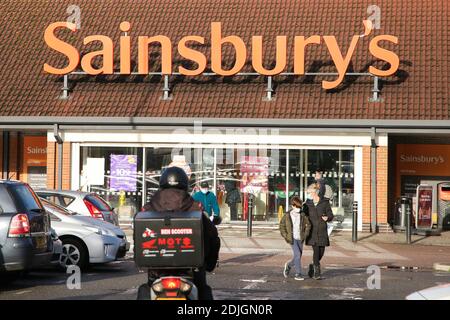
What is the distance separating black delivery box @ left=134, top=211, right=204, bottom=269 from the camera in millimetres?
7934

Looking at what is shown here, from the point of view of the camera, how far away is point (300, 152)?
27.3m

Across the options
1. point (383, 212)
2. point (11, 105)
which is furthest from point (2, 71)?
point (383, 212)

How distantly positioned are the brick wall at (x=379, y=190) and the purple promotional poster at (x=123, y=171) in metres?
7.15

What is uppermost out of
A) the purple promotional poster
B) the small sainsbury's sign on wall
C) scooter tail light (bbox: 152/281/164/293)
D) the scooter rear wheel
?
the small sainsbury's sign on wall

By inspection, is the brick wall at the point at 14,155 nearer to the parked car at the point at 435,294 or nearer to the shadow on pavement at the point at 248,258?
the shadow on pavement at the point at 248,258

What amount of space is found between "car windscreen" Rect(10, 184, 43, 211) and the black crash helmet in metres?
5.66

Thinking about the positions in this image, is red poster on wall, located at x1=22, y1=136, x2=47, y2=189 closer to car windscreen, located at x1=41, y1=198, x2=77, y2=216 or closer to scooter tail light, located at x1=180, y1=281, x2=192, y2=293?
car windscreen, located at x1=41, y1=198, x2=77, y2=216

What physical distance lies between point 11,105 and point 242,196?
25.5ft

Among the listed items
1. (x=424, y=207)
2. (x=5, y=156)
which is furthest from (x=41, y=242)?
(x=5, y=156)

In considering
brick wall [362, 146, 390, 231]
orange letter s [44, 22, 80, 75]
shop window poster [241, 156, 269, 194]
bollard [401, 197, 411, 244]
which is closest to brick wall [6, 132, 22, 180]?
orange letter s [44, 22, 80, 75]

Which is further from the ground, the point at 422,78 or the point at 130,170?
the point at 422,78

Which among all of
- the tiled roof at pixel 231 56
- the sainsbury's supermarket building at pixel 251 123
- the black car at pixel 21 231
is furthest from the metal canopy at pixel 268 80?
the black car at pixel 21 231

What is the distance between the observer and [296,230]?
16.4m

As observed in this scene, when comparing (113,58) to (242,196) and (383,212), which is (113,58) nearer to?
(242,196)
